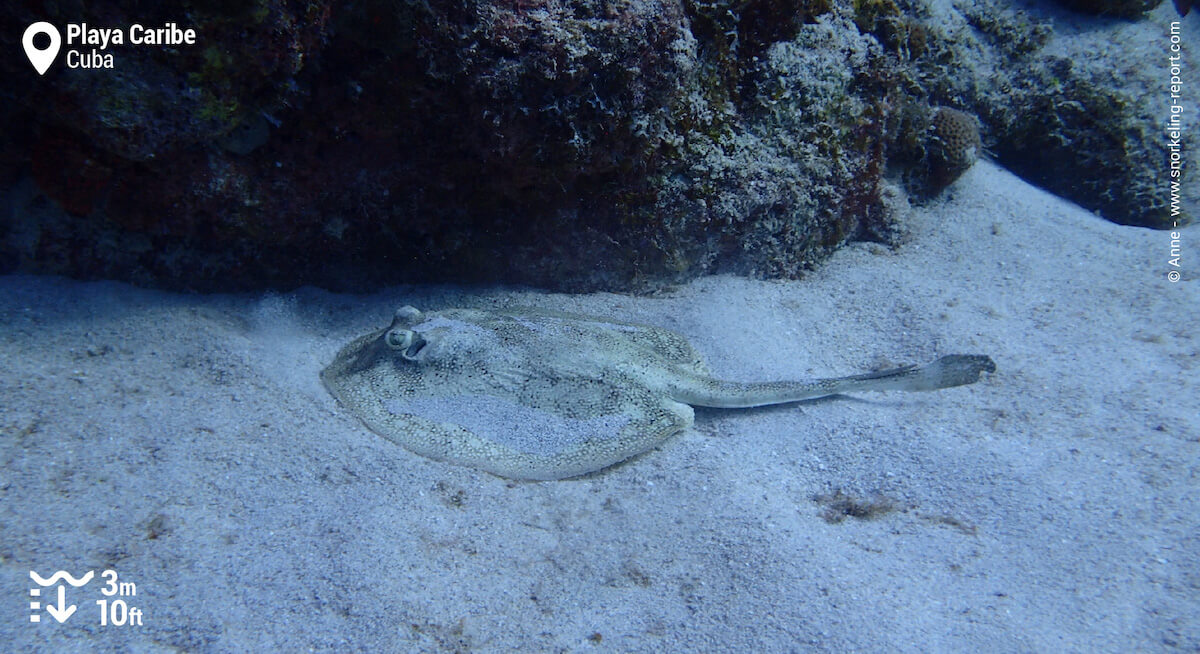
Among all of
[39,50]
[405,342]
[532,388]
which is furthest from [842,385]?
[39,50]

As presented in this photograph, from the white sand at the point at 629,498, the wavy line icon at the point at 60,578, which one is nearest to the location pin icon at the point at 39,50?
the white sand at the point at 629,498

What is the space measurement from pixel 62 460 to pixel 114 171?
6.95ft

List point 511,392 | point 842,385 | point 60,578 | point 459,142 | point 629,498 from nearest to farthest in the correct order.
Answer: point 60,578, point 629,498, point 511,392, point 842,385, point 459,142

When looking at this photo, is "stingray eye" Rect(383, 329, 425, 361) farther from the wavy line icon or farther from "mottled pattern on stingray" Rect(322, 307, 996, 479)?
the wavy line icon

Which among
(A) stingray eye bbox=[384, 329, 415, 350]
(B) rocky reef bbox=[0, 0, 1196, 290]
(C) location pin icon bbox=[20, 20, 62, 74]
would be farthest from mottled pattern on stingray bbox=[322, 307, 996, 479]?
(C) location pin icon bbox=[20, 20, 62, 74]

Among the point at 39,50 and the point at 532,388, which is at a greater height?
the point at 39,50

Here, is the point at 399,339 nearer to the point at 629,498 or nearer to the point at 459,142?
the point at 459,142

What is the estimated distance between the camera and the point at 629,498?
3.43 m

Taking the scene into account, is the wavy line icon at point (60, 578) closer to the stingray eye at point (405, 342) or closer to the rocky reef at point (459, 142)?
the stingray eye at point (405, 342)

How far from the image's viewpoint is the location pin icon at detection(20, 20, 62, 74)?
11.1 feet

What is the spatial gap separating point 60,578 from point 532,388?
249 centimetres

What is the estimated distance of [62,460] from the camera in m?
3.10

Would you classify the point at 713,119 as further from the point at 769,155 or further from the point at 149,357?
the point at 149,357

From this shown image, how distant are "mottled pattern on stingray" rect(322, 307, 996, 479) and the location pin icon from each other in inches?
96.5
